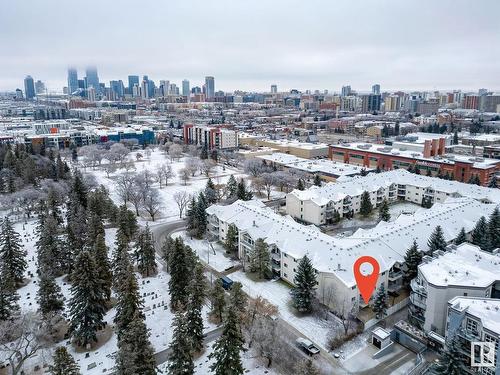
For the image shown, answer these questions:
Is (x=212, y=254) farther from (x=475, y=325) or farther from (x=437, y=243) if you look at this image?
(x=475, y=325)

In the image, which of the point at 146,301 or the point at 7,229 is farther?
the point at 7,229

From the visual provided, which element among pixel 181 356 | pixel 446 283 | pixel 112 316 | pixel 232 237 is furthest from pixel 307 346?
pixel 232 237

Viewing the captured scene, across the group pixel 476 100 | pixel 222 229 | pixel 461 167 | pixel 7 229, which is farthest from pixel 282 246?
pixel 476 100

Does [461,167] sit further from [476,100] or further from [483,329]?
[476,100]

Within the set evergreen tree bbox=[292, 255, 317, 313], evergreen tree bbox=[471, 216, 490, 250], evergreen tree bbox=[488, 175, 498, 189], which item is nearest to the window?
evergreen tree bbox=[292, 255, 317, 313]

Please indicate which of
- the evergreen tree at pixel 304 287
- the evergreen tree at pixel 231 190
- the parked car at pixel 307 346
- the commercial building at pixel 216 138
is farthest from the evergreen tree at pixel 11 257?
the commercial building at pixel 216 138

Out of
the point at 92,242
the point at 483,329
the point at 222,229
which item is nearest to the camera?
the point at 483,329
